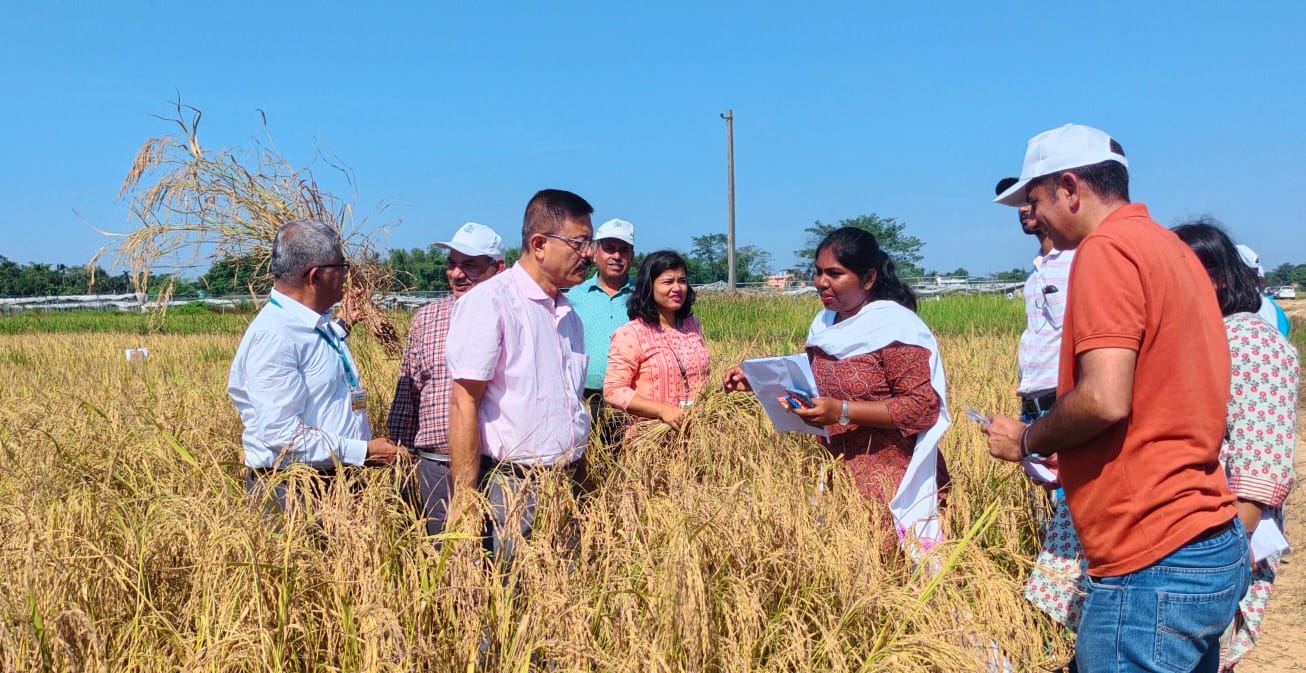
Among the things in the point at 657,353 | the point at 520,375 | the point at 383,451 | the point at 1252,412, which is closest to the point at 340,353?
the point at 383,451

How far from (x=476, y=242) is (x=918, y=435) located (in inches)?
70.0

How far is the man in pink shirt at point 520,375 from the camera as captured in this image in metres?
2.29

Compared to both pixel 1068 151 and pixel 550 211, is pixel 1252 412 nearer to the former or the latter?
pixel 1068 151

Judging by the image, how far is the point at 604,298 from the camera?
3.93 metres

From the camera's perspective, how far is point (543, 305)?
2.48 metres

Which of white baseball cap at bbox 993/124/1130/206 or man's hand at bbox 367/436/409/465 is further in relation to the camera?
man's hand at bbox 367/436/409/465

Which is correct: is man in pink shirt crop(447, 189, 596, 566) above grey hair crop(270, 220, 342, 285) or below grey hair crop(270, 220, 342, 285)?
below

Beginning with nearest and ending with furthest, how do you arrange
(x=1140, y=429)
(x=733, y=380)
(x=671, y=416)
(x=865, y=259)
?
(x=1140, y=429)
(x=865, y=259)
(x=733, y=380)
(x=671, y=416)

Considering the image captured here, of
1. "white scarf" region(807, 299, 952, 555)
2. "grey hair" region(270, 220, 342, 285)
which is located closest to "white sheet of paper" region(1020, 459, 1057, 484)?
"white scarf" region(807, 299, 952, 555)

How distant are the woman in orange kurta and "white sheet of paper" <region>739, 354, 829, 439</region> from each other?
1.83 ft

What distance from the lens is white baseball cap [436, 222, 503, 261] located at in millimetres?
3500

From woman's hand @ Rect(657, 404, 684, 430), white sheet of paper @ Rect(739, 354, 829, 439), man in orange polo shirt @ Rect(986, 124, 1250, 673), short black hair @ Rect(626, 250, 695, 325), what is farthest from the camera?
short black hair @ Rect(626, 250, 695, 325)

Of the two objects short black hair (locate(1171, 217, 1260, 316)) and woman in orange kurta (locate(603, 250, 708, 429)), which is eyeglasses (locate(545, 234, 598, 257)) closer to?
woman in orange kurta (locate(603, 250, 708, 429))

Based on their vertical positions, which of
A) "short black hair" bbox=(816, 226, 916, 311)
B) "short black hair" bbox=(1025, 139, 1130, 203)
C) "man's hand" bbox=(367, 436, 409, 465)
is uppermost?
"short black hair" bbox=(1025, 139, 1130, 203)
